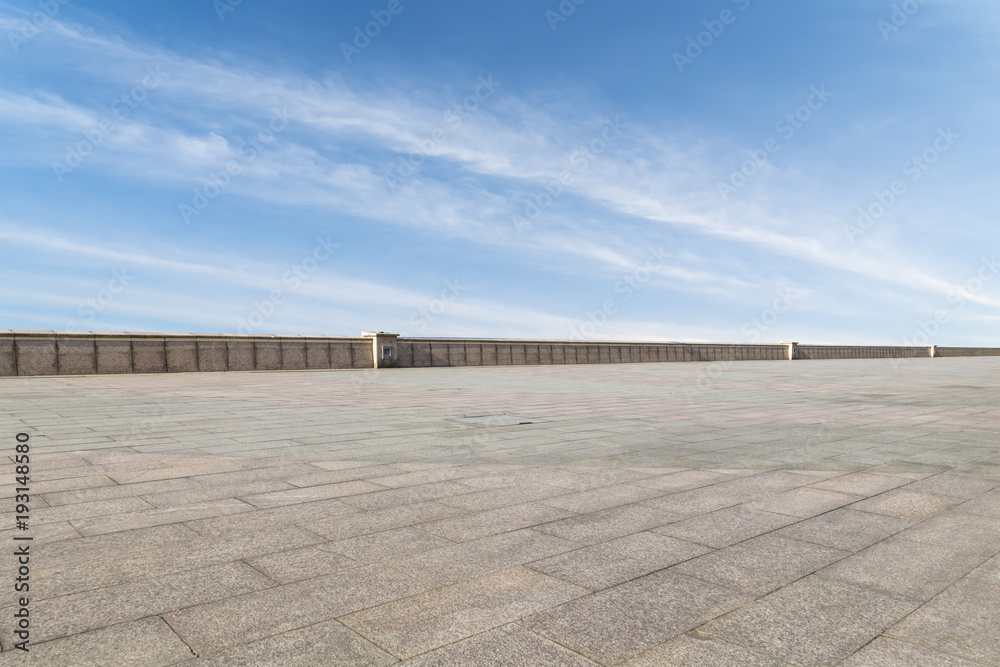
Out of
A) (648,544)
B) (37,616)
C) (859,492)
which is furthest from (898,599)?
(37,616)

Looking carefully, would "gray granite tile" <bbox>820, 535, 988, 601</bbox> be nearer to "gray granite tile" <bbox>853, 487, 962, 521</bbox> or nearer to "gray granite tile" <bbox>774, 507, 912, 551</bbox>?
"gray granite tile" <bbox>774, 507, 912, 551</bbox>

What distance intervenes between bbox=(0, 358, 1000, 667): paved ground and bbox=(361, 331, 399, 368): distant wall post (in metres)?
14.6

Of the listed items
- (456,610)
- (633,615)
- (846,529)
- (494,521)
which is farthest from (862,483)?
(456,610)

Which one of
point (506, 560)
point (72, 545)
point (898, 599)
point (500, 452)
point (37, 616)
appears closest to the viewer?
point (37, 616)

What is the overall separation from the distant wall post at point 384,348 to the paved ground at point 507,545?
47.8 feet

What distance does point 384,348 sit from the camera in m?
22.9

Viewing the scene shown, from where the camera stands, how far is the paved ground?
2500 mm

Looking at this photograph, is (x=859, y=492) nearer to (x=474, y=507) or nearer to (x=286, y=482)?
(x=474, y=507)

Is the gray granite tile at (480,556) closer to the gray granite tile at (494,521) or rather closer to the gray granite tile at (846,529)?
the gray granite tile at (494,521)

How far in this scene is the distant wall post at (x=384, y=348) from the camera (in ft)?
74.7

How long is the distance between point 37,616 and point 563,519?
271 centimetres

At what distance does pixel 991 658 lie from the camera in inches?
94.9

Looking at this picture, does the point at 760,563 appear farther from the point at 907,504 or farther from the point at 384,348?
the point at 384,348

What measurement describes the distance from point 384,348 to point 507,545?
1977cm
